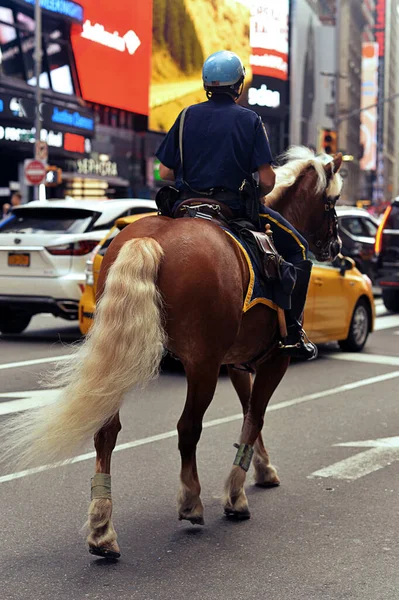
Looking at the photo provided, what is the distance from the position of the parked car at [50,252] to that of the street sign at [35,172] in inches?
595

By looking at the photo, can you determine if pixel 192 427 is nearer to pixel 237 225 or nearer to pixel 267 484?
pixel 237 225

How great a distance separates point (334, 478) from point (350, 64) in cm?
10648

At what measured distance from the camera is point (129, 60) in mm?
48031

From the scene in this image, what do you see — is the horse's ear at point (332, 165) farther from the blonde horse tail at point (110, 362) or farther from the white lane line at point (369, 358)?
the white lane line at point (369, 358)

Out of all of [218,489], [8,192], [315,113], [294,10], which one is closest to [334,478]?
[218,489]

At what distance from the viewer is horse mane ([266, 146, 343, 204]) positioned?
6.46m

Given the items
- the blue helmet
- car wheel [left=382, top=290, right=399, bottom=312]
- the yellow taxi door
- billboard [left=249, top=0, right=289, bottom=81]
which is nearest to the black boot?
the blue helmet

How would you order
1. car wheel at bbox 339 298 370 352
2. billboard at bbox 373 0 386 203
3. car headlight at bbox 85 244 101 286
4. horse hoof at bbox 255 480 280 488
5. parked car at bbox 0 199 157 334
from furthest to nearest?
billboard at bbox 373 0 386 203, parked car at bbox 0 199 157 334, car wheel at bbox 339 298 370 352, car headlight at bbox 85 244 101 286, horse hoof at bbox 255 480 280 488

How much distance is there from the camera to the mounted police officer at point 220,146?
17.9 ft

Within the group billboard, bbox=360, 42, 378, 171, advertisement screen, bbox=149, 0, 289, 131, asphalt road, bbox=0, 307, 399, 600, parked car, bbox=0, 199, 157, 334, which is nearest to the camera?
asphalt road, bbox=0, 307, 399, 600

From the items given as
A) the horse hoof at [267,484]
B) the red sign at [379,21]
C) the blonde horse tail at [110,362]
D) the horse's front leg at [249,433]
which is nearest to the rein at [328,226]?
the horse's front leg at [249,433]

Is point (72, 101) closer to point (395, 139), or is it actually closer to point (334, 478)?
point (334, 478)

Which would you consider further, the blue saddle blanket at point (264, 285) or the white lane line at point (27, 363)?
the white lane line at point (27, 363)

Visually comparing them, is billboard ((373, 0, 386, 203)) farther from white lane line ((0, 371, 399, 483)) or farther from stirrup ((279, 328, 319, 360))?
stirrup ((279, 328, 319, 360))
